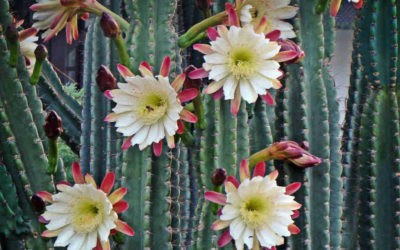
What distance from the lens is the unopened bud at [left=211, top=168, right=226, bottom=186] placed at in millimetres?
1268

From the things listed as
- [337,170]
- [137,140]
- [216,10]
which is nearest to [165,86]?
[137,140]

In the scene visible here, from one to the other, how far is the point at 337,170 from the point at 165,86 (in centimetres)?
52

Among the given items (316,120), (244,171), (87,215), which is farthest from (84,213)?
(316,120)

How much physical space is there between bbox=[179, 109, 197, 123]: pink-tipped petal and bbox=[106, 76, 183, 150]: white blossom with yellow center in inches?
1.0

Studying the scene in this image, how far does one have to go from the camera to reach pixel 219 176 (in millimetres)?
1269

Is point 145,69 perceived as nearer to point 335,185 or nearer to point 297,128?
point 297,128

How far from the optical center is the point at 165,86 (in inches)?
50.9

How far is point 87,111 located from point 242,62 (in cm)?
54

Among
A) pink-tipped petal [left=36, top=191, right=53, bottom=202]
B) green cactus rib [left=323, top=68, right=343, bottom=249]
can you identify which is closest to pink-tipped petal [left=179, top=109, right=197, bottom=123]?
pink-tipped petal [left=36, top=191, right=53, bottom=202]

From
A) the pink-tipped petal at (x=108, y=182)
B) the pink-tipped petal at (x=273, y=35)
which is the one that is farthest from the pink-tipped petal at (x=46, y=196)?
the pink-tipped petal at (x=273, y=35)

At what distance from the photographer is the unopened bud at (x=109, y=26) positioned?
1308mm

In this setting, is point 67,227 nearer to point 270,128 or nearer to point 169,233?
point 169,233

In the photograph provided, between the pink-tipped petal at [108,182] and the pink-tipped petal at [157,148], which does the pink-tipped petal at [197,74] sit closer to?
the pink-tipped petal at [157,148]

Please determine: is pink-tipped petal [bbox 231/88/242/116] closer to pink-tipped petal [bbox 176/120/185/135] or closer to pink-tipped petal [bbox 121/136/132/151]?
pink-tipped petal [bbox 176/120/185/135]
